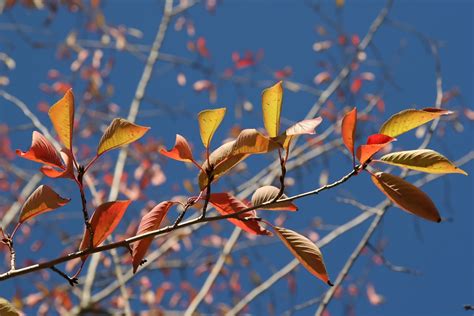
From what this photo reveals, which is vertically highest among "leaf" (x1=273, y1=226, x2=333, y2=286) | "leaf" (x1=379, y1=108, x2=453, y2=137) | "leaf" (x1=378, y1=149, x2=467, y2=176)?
"leaf" (x1=379, y1=108, x2=453, y2=137)

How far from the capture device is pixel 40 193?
0.74 m

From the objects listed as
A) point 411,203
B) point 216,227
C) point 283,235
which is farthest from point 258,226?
point 216,227

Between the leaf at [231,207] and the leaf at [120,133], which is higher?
the leaf at [120,133]

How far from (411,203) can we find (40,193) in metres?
0.47

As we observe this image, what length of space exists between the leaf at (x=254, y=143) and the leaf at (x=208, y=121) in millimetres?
46

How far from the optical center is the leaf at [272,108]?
674mm

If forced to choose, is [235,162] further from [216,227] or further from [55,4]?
[216,227]

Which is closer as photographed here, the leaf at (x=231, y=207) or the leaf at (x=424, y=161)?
the leaf at (x=424, y=161)

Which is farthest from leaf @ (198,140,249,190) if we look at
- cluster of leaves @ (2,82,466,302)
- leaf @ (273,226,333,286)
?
leaf @ (273,226,333,286)

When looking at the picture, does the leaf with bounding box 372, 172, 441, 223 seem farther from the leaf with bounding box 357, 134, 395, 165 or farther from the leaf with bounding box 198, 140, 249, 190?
the leaf with bounding box 198, 140, 249, 190

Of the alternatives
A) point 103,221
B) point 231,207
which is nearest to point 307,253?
point 231,207

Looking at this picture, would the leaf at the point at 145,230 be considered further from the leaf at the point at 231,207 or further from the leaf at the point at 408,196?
the leaf at the point at 408,196

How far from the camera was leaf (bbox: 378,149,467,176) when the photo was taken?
647 mm

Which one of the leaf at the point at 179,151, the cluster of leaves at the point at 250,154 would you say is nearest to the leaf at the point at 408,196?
the cluster of leaves at the point at 250,154
